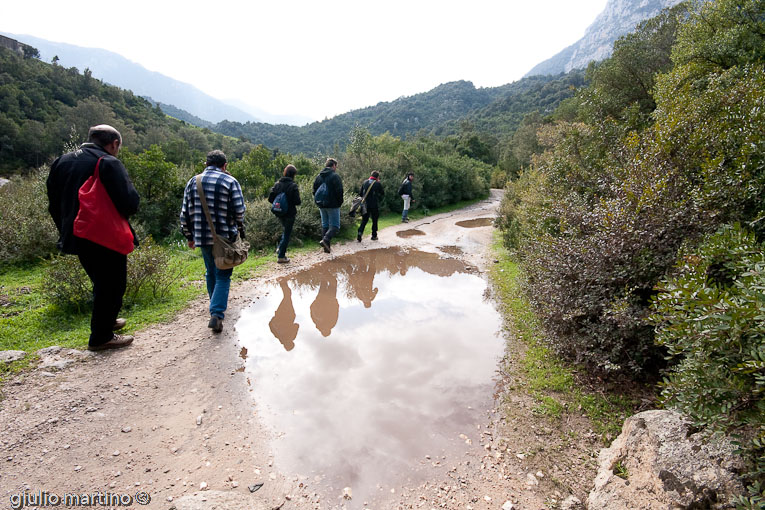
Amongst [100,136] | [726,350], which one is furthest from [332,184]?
[726,350]

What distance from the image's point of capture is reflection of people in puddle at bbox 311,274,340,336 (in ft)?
16.5

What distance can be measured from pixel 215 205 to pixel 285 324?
1891 mm

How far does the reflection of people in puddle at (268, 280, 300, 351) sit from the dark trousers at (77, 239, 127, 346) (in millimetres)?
1814

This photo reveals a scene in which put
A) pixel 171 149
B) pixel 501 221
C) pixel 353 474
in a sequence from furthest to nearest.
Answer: pixel 171 149, pixel 501 221, pixel 353 474

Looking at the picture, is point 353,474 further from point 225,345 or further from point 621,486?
point 225,345

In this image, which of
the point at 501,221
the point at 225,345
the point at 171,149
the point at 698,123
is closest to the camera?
the point at 698,123

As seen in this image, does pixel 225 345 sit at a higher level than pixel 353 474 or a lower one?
higher

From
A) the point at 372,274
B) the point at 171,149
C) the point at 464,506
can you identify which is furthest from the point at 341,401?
the point at 171,149

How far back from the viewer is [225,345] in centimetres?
422

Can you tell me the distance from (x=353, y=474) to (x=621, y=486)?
177cm

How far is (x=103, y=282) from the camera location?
3.66 m

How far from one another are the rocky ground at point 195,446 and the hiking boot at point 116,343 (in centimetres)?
11

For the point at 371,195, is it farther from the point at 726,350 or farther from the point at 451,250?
the point at 726,350

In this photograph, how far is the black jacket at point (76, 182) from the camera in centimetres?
344
